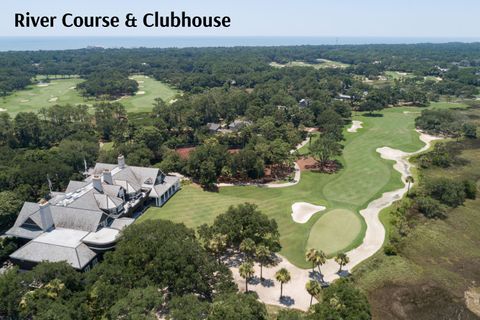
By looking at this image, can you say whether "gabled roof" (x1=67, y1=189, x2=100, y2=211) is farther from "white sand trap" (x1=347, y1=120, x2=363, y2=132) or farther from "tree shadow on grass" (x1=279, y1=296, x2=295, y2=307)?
"white sand trap" (x1=347, y1=120, x2=363, y2=132)

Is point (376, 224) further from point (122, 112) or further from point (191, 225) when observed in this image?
point (122, 112)

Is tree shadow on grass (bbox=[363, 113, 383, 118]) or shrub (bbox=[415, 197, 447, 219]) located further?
tree shadow on grass (bbox=[363, 113, 383, 118])

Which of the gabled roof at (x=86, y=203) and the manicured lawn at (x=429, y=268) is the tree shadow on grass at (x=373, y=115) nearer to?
the manicured lawn at (x=429, y=268)

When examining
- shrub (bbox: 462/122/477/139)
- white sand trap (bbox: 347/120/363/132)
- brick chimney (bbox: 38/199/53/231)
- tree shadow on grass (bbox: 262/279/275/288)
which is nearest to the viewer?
tree shadow on grass (bbox: 262/279/275/288)

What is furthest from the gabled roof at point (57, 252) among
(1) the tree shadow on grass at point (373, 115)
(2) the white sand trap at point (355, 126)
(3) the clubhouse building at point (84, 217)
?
(1) the tree shadow on grass at point (373, 115)

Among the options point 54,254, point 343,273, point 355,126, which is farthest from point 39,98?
point 343,273

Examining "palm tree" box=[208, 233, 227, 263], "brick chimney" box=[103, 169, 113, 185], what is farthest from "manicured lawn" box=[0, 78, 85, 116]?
"palm tree" box=[208, 233, 227, 263]

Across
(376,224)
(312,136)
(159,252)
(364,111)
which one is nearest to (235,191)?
(376,224)
